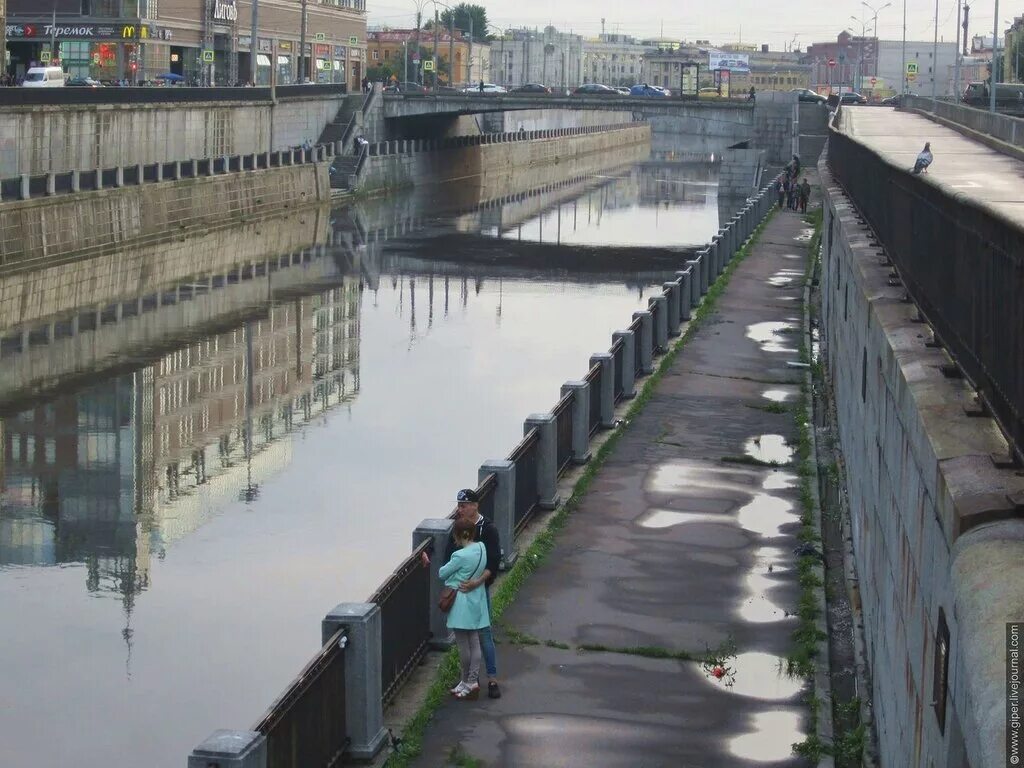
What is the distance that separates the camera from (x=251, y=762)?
8922 mm

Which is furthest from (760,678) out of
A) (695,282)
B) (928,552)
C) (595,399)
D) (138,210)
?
(138,210)

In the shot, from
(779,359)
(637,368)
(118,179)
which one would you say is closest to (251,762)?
(637,368)

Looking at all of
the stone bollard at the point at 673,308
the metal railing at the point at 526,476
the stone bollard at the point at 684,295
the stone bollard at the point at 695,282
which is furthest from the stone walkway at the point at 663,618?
the stone bollard at the point at 695,282

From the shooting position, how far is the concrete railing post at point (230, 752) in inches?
347

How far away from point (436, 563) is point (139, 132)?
5736 centimetres

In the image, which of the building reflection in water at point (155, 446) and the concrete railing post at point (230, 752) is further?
the building reflection in water at point (155, 446)

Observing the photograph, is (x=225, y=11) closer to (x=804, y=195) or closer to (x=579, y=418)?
(x=804, y=195)

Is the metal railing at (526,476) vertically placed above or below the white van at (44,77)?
below

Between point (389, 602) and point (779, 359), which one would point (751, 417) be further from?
point (389, 602)

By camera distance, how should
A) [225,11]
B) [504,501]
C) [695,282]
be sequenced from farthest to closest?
[225,11], [695,282], [504,501]

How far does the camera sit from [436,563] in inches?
529

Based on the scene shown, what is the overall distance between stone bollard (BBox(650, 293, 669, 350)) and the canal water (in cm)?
289

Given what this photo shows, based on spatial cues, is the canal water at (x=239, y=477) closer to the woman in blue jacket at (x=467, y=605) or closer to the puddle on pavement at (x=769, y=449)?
the woman in blue jacket at (x=467, y=605)

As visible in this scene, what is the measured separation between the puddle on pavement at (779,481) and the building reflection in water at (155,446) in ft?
25.5
